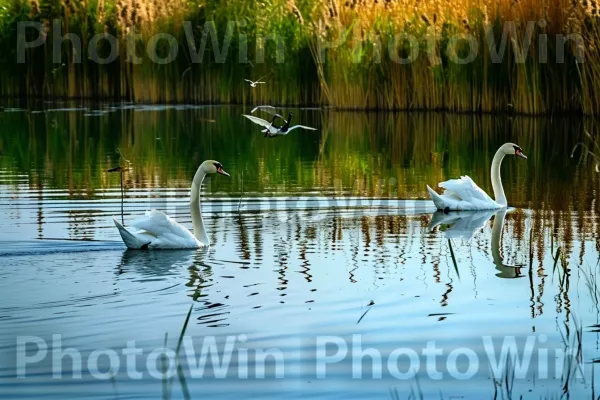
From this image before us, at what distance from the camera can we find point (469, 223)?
403 inches

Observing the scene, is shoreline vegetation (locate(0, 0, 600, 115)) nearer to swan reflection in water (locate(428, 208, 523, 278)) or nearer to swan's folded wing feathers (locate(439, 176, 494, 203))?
swan's folded wing feathers (locate(439, 176, 494, 203))

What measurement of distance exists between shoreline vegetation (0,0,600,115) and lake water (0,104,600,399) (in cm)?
435

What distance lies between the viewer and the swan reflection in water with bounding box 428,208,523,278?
9.15 meters

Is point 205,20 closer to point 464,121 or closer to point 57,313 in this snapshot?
point 464,121

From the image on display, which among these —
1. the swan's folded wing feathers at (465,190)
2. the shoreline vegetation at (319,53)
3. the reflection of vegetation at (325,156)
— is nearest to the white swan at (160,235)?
the reflection of vegetation at (325,156)

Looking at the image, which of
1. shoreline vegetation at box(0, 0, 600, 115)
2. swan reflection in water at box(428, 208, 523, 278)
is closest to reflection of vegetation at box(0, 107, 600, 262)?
swan reflection in water at box(428, 208, 523, 278)

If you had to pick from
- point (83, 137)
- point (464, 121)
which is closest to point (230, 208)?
point (83, 137)

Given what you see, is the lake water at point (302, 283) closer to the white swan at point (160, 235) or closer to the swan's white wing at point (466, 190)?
the white swan at point (160, 235)

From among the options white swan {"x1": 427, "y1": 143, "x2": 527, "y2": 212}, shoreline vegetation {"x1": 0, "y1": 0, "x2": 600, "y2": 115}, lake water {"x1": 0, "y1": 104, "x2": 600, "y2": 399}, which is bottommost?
lake water {"x1": 0, "y1": 104, "x2": 600, "y2": 399}

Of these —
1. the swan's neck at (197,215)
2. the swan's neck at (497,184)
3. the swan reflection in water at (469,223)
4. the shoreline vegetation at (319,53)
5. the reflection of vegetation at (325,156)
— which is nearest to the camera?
the swan's neck at (197,215)

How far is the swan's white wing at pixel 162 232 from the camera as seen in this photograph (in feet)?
27.9

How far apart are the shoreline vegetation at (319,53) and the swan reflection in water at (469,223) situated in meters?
7.50

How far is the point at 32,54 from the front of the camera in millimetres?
25094

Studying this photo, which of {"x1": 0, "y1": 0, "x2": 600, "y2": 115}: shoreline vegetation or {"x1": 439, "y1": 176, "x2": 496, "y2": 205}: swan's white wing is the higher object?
{"x1": 0, "y1": 0, "x2": 600, "y2": 115}: shoreline vegetation
